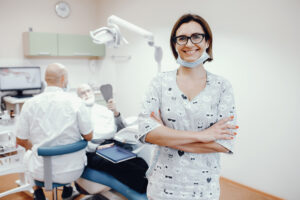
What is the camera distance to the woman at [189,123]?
107cm

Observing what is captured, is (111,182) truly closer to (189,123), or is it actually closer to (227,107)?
(189,123)

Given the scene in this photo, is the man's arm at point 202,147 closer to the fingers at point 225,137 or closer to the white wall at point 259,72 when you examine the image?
the fingers at point 225,137

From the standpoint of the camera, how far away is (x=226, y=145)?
1.08 m

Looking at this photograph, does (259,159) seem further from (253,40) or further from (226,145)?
(226,145)

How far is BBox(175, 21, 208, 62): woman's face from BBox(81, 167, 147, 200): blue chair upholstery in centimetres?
108

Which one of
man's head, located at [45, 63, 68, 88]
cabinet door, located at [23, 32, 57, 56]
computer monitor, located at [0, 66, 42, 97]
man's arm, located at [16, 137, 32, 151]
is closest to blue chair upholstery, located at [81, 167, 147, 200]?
man's arm, located at [16, 137, 32, 151]

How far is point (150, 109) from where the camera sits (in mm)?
1124

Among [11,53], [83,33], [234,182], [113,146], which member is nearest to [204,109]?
[113,146]

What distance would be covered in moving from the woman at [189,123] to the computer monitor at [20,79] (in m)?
3.38

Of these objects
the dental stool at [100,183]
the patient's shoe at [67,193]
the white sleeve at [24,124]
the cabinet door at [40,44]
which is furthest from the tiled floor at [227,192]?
the cabinet door at [40,44]

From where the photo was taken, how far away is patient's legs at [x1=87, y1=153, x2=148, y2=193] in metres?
1.80

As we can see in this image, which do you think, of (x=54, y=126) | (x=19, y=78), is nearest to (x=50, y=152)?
(x=54, y=126)

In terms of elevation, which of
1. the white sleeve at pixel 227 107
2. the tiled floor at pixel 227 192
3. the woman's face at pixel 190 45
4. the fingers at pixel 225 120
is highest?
the woman's face at pixel 190 45

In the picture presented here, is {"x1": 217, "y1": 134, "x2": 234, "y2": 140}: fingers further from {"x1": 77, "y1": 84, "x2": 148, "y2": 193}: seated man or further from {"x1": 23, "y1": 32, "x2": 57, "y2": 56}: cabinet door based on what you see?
{"x1": 23, "y1": 32, "x2": 57, "y2": 56}: cabinet door
